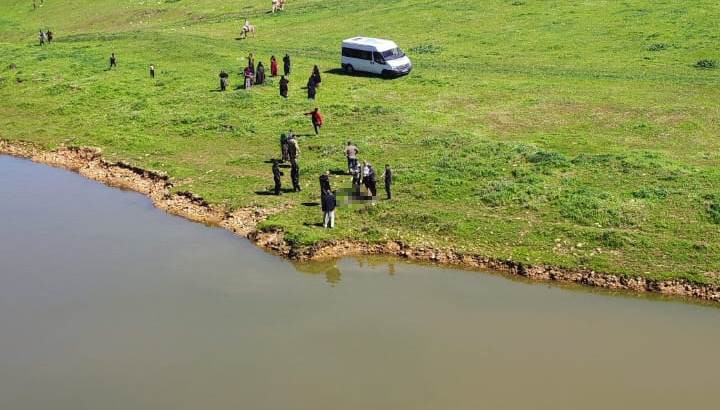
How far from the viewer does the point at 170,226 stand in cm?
2962

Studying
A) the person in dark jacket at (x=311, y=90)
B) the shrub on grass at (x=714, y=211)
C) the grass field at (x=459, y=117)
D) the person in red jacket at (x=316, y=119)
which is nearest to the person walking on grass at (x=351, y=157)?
the grass field at (x=459, y=117)

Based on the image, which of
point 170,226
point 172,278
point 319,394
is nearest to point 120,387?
point 319,394

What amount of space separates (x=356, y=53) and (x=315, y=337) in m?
29.4

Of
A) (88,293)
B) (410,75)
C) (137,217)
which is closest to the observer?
(88,293)

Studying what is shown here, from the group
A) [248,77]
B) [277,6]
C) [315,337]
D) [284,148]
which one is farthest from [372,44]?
[315,337]

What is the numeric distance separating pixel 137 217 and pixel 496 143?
1535 centimetres

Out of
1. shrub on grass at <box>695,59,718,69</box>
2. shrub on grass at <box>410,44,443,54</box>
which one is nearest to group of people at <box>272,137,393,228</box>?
shrub on grass at <box>410,44,443,54</box>

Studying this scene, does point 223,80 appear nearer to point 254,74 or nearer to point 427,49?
point 254,74

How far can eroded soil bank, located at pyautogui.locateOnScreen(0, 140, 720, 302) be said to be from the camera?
2345 centimetres

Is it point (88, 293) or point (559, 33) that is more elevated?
point (559, 33)

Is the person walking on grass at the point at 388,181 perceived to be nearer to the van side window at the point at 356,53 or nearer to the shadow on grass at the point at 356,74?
the shadow on grass at the point at 356,74

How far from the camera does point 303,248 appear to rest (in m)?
26.3

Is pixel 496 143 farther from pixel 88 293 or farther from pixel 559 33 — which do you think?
pixel 559 33

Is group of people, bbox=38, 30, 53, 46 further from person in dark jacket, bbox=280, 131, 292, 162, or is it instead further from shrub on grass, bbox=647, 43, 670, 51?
shrub on grass, bbox=647, 43, 670, 51
